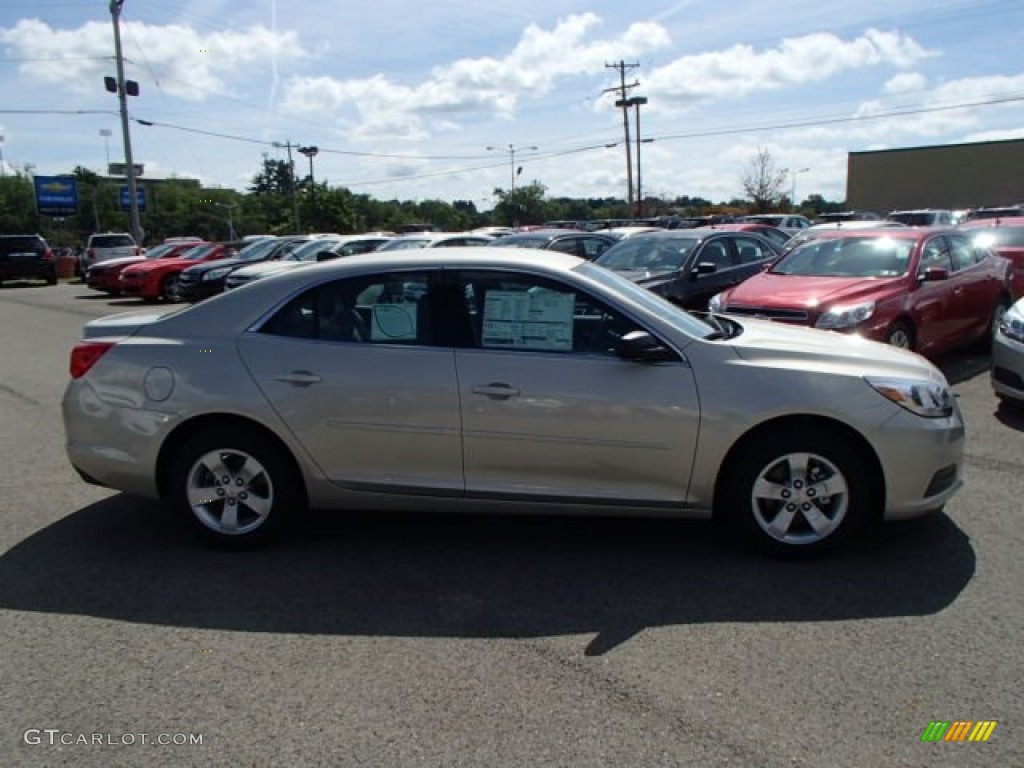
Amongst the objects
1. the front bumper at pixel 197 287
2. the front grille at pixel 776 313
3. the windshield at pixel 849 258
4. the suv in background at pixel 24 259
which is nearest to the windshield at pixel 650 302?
the front grille at pixel 776 313

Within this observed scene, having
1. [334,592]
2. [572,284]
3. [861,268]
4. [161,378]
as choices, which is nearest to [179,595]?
[334,592]

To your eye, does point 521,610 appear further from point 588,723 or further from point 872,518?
point 872,518

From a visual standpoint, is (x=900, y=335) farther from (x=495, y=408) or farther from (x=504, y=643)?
(x=504, y=643)

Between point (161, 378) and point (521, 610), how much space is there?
2.26 meters

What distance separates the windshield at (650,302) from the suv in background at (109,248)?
28527 millimetres

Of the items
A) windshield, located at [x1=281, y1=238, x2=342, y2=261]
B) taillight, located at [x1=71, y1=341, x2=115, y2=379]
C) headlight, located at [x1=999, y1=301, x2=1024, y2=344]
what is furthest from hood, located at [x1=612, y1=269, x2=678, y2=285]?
windshield, located at [x1=281, y1=238, x2=342, y2=261]

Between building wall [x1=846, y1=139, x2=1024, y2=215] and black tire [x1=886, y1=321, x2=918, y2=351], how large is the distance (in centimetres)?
5472

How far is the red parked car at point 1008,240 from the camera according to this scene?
11555 millimetres

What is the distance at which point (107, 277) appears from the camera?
2214cm

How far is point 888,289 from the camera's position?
809cm

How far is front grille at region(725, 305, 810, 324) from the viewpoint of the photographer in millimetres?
7715

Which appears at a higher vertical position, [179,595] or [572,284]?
Answer: [572,284]

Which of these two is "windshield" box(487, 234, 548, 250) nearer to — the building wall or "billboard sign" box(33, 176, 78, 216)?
"billboard sign" box(33, 176, 78, 216)

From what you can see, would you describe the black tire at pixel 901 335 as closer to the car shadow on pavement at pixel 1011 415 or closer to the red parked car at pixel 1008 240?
the car shadow on pavement at pixel 1011 415
